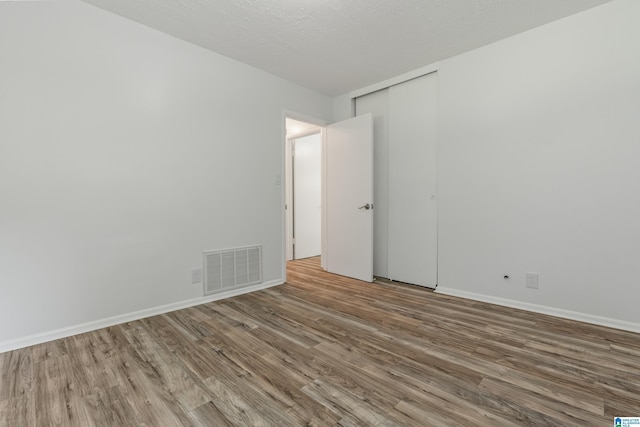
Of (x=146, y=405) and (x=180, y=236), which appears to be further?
(x=180, y=236)

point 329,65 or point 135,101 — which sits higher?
point 329,65

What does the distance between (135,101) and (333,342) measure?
2.62 metres

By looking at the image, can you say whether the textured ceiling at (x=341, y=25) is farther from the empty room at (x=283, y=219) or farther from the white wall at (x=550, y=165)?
the white wall at (x=550, y=165)

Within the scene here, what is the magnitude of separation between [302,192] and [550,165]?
3624 millimetres

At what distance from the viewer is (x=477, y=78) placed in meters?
2.93

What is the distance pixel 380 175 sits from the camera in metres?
3.86

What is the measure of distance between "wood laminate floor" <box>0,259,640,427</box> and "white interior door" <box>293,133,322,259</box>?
269cm

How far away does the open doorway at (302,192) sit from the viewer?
16.5 feet

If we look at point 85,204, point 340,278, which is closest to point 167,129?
point 85,204

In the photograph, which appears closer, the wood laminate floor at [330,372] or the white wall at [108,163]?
the wood laminate floor at [330,372]

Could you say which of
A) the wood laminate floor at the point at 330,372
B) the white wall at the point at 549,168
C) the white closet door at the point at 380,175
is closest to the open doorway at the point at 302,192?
the white closet door at the point at 380,175

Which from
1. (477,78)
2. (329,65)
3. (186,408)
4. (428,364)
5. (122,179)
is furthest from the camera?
(329,65)

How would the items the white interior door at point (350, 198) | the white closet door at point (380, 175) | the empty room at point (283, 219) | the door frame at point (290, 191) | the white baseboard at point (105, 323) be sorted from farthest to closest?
1. the door frame at point (290, 191)
2. the white closet door at point (380, 175)
3. the white interior door at point (350, 198)
4. the white baseboard at point (105, 323)
5. the empty room at point (283, 219)

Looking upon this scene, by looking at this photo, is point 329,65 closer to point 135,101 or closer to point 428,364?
point 135,101
